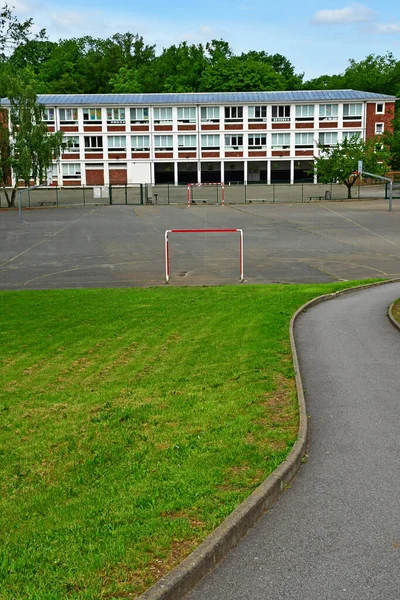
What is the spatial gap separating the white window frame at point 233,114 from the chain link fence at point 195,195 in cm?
1079

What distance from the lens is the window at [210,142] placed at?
299ft

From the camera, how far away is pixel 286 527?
6.47 meters

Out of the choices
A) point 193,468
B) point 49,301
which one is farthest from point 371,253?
point 193,468

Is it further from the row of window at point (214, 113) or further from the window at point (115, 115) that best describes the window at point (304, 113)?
the window at point (115, 115)

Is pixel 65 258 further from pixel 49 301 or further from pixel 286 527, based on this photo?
pixel 286 527

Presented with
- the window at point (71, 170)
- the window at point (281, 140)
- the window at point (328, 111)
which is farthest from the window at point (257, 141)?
the window at point (71, 170)

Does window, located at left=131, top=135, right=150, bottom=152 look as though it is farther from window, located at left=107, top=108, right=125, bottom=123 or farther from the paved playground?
the paved playground

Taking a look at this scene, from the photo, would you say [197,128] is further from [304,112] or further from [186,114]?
[304,112]

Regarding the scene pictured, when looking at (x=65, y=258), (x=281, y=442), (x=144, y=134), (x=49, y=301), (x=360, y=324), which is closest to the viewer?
(x=281, y=442)

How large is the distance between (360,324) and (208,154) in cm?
7695

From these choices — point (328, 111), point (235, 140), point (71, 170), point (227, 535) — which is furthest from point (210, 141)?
point (227, 535)

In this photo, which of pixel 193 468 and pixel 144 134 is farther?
pixel 144 134

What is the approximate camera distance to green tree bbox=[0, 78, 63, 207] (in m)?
63.5

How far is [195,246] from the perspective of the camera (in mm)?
38562
